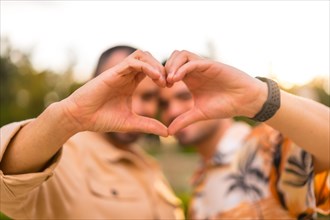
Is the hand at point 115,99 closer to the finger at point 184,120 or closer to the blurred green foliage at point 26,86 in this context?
the finger at point 184,120

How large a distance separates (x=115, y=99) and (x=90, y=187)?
2.70 feet

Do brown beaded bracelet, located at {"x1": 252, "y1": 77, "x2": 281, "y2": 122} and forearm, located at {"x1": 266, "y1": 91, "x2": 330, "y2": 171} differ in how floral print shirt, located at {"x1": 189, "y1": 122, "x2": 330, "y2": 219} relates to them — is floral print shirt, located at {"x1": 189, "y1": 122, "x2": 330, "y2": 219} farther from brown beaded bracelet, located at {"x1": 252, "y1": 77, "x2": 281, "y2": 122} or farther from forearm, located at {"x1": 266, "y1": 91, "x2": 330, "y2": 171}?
brown beaded bracelet, located at {"x1": 252, "y1": 77, "x2": 281, "y2": 122}

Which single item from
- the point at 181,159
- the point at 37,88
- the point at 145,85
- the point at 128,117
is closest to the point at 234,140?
the point at 145,85

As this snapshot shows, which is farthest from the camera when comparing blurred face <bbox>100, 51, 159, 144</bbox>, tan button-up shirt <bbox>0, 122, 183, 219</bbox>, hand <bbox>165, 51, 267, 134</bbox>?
blurred face <bbox>100, 51, 159, 144</bbox>

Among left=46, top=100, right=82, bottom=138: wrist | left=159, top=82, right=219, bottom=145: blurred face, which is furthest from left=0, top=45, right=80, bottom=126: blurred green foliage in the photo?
left=46, top=100, right=82, bottom=138: wrist

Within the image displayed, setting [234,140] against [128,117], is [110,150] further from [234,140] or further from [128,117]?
[128,117]

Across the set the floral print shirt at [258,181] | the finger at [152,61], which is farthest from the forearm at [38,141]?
the floral print shirt at [258,181]

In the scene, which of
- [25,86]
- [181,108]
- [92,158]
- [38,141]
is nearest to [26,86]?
[25,86]

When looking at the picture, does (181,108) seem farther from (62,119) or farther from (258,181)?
(62,119)

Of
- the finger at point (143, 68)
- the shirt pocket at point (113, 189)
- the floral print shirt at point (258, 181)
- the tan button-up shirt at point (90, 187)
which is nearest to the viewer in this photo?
the finger at point (143, 68)

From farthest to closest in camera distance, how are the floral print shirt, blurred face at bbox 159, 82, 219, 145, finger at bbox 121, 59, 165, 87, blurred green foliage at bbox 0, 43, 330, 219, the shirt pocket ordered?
blurred green foliage at bbox 0, 43, 330, 219
blurred face at bbox 159, 82, 219, 145
the shirt pocket
the floral print shirt
finger at bbox 121, 59, 165, 87

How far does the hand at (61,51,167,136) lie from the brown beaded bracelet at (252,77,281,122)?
41 centimetres

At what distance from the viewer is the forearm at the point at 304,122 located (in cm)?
214

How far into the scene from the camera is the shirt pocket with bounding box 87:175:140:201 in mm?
2709
